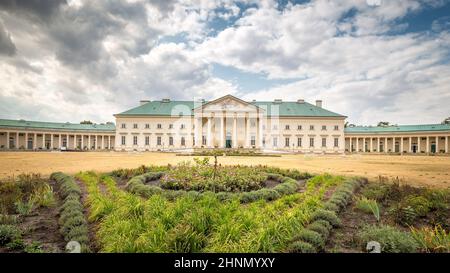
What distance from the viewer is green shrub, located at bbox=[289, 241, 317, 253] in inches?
125

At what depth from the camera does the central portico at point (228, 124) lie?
157ft

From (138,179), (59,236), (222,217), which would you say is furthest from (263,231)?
(138,179)

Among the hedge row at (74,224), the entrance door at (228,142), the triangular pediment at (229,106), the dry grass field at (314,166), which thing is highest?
the triangular pediment at (229,106)

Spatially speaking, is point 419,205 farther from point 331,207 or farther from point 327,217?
point 327,217

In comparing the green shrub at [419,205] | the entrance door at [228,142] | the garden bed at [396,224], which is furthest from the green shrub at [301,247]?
the entrance door at [228,142]

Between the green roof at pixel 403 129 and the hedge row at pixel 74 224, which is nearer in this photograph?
the hedge row at pixel 74 224

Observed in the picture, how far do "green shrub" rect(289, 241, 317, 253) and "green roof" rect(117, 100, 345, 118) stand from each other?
49637mm

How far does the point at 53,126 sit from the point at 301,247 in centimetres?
7274

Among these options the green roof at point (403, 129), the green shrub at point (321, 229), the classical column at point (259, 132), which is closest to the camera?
the green shrub at point (321, 229)

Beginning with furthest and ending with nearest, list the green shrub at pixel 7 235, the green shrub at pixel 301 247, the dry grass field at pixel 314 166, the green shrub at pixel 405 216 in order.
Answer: the dry grass field at pixel 314 166, the green shrub at pixel 405 216, the green shrub at pixel 7 235, the green shrub at pixel 301 247

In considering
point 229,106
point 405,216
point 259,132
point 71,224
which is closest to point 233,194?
point 71,224

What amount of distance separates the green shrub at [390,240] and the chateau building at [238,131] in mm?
44230

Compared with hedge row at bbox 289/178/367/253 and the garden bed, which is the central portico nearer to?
the garden bed

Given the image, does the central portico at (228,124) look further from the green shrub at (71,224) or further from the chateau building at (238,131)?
the green shrub at (71,224)
